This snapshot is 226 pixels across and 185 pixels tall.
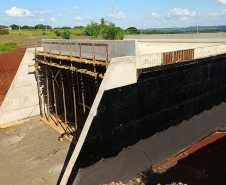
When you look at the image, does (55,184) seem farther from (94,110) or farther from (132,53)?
(132,53)

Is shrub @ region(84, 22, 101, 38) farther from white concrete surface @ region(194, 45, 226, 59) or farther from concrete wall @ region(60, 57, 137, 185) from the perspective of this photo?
concrete wall @ region(60, 57, 137, 185)

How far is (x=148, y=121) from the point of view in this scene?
10.2m

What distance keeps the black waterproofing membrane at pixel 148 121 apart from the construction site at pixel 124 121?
0.14 ft

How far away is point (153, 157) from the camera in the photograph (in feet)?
34.1

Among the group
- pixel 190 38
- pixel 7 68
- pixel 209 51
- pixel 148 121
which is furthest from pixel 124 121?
pixel 7 68

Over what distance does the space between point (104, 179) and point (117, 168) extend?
71cm

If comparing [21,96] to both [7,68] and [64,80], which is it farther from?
[7,68]

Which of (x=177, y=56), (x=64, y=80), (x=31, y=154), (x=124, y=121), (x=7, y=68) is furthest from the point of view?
(x=7, y=68)

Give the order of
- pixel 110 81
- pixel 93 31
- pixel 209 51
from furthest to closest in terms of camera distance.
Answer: pixel 93 31, pixel 209 51, pixel 110 81

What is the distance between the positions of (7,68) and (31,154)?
54.0ft

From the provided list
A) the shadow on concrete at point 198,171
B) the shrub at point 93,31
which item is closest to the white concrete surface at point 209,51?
the shadow on concrete at point 198,171

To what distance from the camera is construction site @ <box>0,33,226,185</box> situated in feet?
28.2

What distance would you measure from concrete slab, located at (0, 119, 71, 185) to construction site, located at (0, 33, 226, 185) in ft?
0.16

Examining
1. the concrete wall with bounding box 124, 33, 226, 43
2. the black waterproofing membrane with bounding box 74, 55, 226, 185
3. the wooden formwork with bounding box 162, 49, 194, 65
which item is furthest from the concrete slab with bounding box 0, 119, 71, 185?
the concrete wall with bounding box 124, 33, 226, 43
